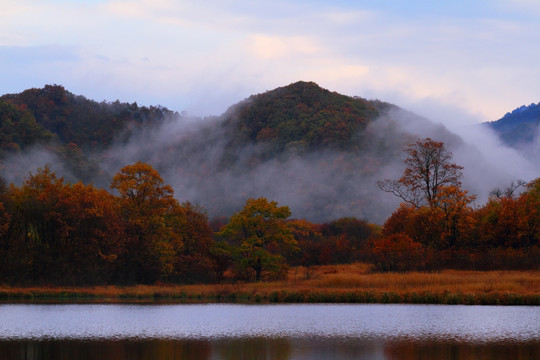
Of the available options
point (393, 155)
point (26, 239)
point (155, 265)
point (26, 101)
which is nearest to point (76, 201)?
point (26, 239)

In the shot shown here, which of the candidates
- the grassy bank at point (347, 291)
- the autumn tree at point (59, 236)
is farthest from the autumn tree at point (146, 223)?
the grassy bank at point (347, 291)

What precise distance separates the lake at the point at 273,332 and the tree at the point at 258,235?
75.1ft

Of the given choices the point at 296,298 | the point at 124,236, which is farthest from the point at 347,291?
the point at 124,236

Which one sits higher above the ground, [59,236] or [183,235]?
[59,236]

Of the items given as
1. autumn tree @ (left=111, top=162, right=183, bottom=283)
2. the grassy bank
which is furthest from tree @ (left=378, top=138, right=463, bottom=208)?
autumn tree @ (left=111, top=162, right=183, bottom=283)

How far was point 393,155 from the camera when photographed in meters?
182

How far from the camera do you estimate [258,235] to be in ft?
256

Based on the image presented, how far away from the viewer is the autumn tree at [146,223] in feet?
248

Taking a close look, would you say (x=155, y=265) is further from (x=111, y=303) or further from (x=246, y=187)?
(x=246, y=187)

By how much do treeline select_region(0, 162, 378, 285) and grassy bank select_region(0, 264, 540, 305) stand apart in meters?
3.46

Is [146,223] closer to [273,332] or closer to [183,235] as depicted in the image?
[183,235]

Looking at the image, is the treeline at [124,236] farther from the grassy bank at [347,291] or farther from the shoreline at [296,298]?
the shoreline at [296,298]

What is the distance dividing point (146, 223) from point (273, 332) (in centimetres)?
4135

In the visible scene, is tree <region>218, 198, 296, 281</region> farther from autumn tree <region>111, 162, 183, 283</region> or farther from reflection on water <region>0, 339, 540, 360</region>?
reflection on water <region>0, 339, 540, 360</region>
